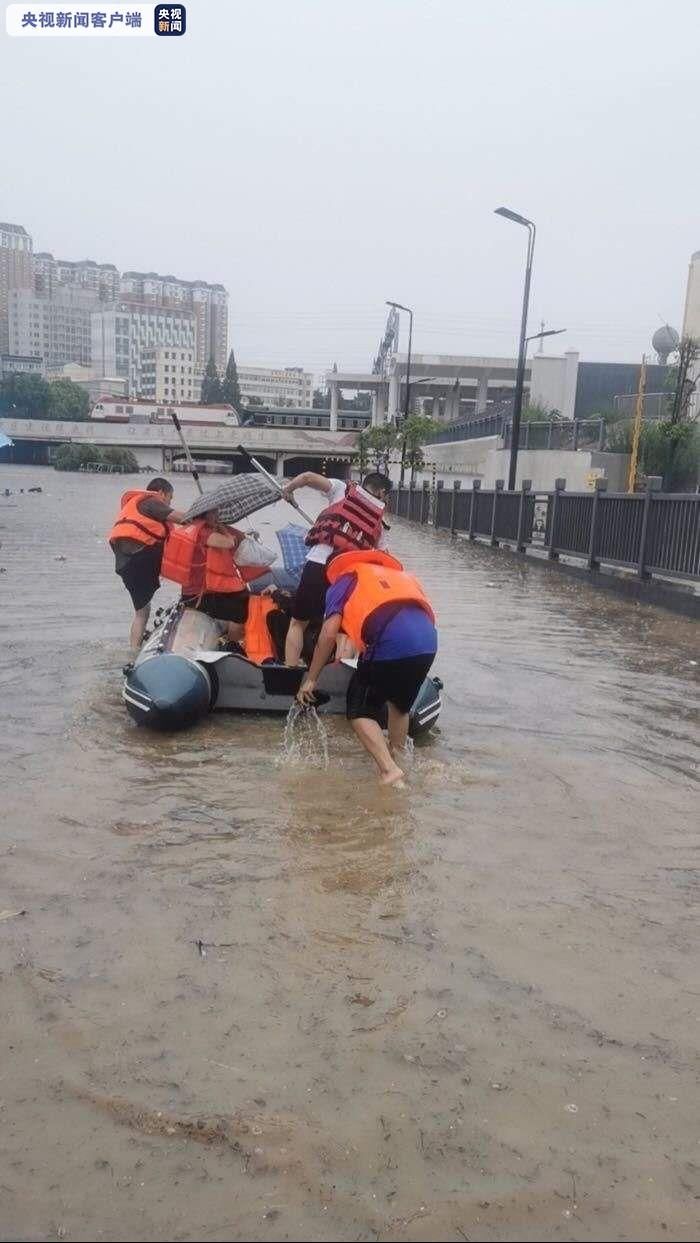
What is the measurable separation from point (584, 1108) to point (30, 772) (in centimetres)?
357

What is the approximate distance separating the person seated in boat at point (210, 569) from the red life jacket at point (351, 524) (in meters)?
0.74

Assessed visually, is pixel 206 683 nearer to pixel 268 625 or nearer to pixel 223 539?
pixel 268 625

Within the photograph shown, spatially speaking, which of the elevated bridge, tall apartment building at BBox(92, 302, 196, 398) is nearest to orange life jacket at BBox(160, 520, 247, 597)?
the elevated bridge

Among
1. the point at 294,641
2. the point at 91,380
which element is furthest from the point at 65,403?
the point at 294,641

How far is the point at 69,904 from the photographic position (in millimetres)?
3812

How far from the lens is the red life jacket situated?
6332 mm

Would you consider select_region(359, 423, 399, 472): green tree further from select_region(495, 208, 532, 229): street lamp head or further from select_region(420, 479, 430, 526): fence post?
select_region(495, 208, 532, 229): street lamp head

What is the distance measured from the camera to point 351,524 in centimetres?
635

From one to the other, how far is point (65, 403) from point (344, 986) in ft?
386

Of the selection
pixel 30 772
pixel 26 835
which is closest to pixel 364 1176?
pixel 26 835

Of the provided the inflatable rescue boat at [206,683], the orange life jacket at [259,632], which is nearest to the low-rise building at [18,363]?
the orange life jacket at [259,632]

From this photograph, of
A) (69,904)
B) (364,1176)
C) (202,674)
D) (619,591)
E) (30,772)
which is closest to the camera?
(364,1176)

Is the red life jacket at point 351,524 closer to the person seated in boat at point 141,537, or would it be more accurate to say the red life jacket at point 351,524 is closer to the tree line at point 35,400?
the person seated in boat at point 141,537

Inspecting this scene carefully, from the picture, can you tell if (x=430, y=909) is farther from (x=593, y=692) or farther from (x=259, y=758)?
(x=593, y=692)
